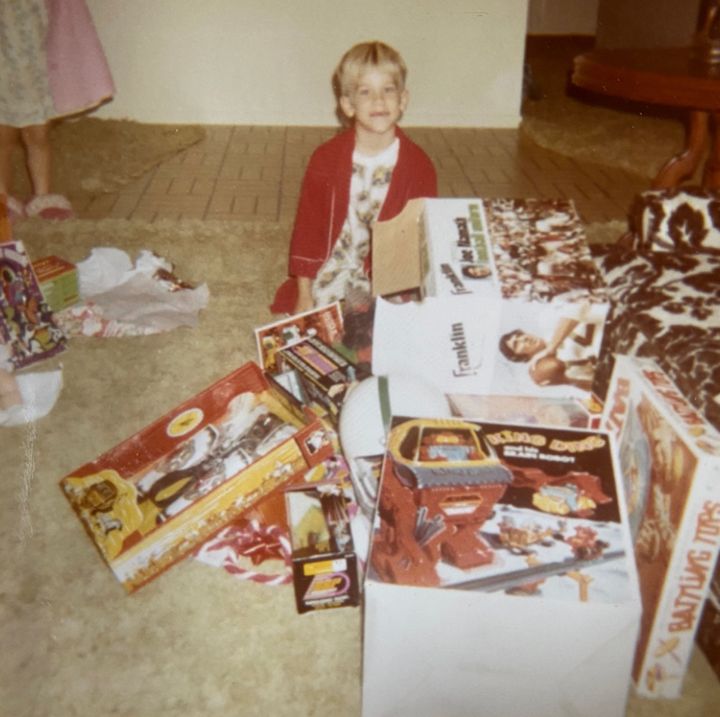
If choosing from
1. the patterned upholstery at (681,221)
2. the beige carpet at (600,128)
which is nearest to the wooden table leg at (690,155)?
the patterned upholstery at (681,221)

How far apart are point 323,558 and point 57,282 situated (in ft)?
4.25

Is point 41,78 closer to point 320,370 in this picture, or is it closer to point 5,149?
point 5,149

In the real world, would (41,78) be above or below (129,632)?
above

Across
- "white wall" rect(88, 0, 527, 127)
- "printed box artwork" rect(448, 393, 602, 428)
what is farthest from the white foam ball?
"white wall" rect(88, 0, 527, 127)

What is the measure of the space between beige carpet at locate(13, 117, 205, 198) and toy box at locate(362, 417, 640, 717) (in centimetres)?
228

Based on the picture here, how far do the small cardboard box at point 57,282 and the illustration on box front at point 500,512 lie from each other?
4.26ft

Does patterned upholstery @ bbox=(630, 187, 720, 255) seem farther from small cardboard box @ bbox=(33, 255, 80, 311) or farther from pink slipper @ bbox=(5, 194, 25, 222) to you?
pink slipper @ bbox=(5, 194, 25, 222)

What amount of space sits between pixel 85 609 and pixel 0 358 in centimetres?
83

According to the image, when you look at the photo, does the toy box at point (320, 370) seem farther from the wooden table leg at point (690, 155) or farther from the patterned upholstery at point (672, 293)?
the wooden table leg at point (690, 155)

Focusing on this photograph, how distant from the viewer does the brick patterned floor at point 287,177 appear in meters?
2.68

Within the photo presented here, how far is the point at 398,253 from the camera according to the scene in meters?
1.63

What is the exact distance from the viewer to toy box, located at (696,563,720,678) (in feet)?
3.38

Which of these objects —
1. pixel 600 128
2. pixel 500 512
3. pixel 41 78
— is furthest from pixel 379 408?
pixel 600 128

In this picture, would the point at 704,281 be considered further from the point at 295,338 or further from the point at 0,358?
the point at 0,358
